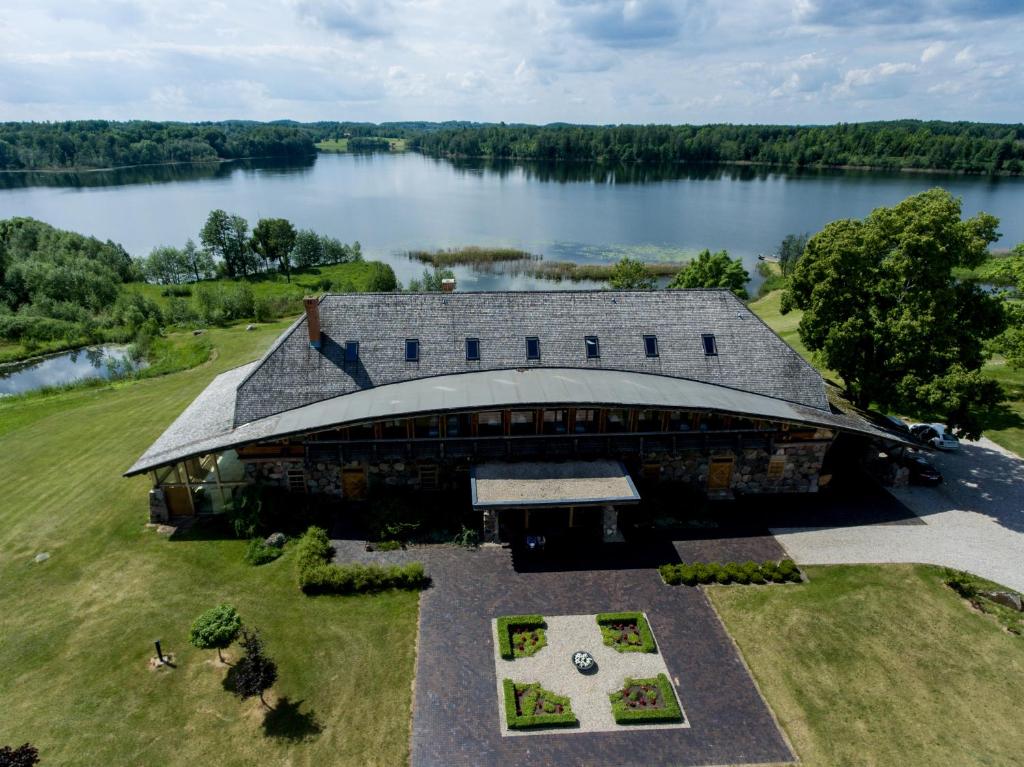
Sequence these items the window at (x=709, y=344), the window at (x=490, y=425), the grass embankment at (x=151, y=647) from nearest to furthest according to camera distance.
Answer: the grass embankment at (x=151, y=647)
the window at (x=490, y=425)
the window at (x=709, y=344)

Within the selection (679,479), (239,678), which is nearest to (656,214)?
(679,479)

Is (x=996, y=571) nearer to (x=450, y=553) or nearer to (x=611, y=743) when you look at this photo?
(x=611, y=743)

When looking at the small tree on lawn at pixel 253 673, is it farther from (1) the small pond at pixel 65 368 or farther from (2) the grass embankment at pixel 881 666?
(1) the small pond at pixel 65 368

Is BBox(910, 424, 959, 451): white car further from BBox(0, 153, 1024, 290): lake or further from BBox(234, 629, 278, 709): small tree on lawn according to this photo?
BBox(0, 153, 1024, 290): lake

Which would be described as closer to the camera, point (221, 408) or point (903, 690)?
point (903, 690)

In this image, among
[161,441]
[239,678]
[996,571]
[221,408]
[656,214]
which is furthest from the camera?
[656,214]

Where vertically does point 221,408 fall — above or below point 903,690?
above

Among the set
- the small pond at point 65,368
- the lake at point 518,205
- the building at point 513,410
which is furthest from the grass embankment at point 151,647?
the lake at point 518,205

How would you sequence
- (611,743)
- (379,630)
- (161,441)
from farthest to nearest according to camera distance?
(161,441) → (379,630) → (611,743)
